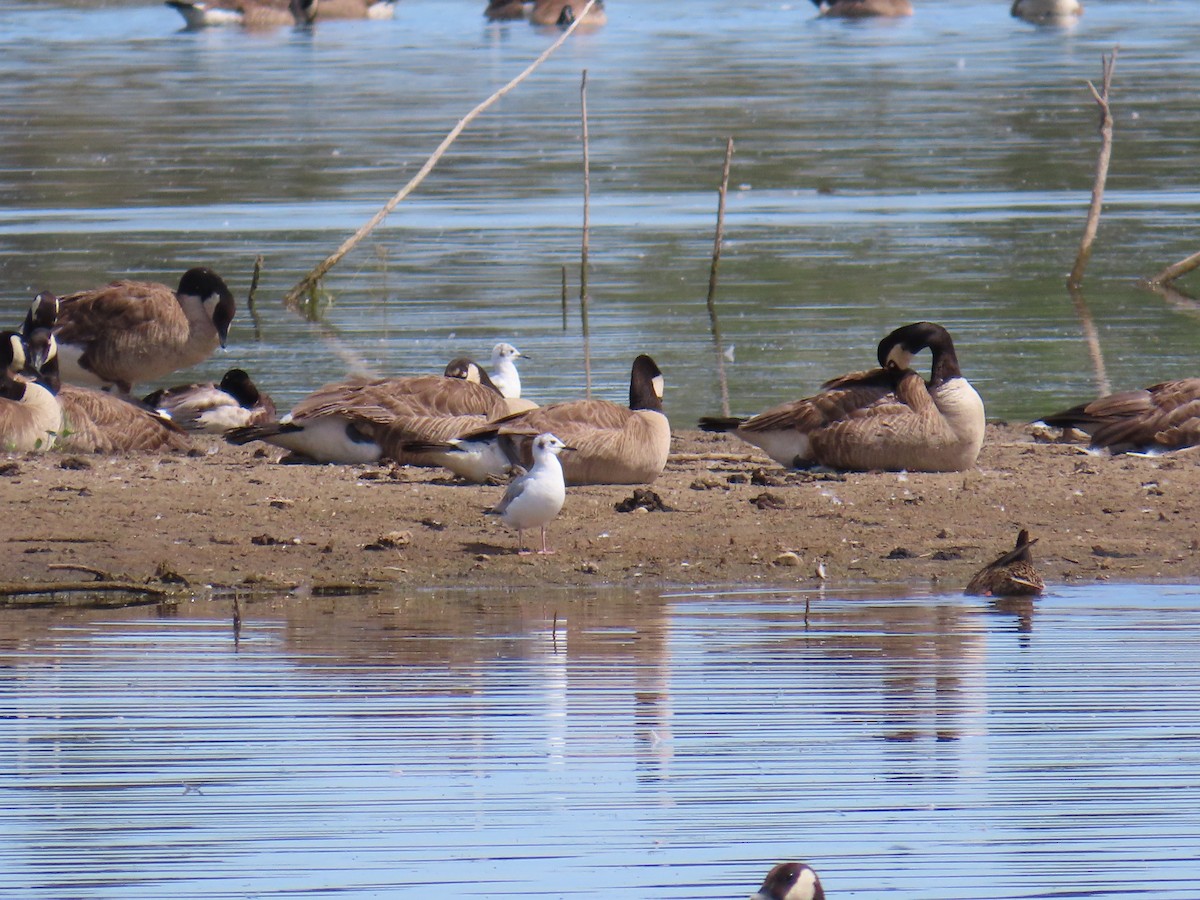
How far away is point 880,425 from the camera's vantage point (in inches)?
510

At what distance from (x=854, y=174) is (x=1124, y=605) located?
75.3 feet

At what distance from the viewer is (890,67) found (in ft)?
172

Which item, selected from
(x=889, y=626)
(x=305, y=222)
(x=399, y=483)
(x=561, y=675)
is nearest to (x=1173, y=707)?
(x=889, y=626)

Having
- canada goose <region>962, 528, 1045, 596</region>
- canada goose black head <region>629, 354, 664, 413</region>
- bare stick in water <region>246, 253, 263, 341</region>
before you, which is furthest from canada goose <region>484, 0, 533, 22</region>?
canada goose <region>962, 528, 1045, 596</region>

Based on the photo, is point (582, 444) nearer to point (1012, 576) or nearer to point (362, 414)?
point (362, 414)

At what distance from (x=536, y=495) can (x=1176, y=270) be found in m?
12.9

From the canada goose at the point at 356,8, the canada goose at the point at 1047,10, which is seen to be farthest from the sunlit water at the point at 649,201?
the canada goose at the point at 356,8

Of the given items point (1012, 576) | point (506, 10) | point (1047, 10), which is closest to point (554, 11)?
point (506, 10)

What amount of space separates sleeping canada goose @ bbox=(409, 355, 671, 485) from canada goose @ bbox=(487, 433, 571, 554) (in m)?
1.20

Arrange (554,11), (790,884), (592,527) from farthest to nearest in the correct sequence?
(554,11), (592,527), (790,884)

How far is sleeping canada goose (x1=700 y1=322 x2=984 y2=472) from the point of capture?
42.4ft

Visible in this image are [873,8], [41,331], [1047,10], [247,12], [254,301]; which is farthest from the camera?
[247,12]

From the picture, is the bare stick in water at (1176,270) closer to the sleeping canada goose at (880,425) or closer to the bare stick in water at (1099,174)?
the bare stick in water at (1099,174)

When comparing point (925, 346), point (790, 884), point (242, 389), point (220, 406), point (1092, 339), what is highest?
point (790, 884)
